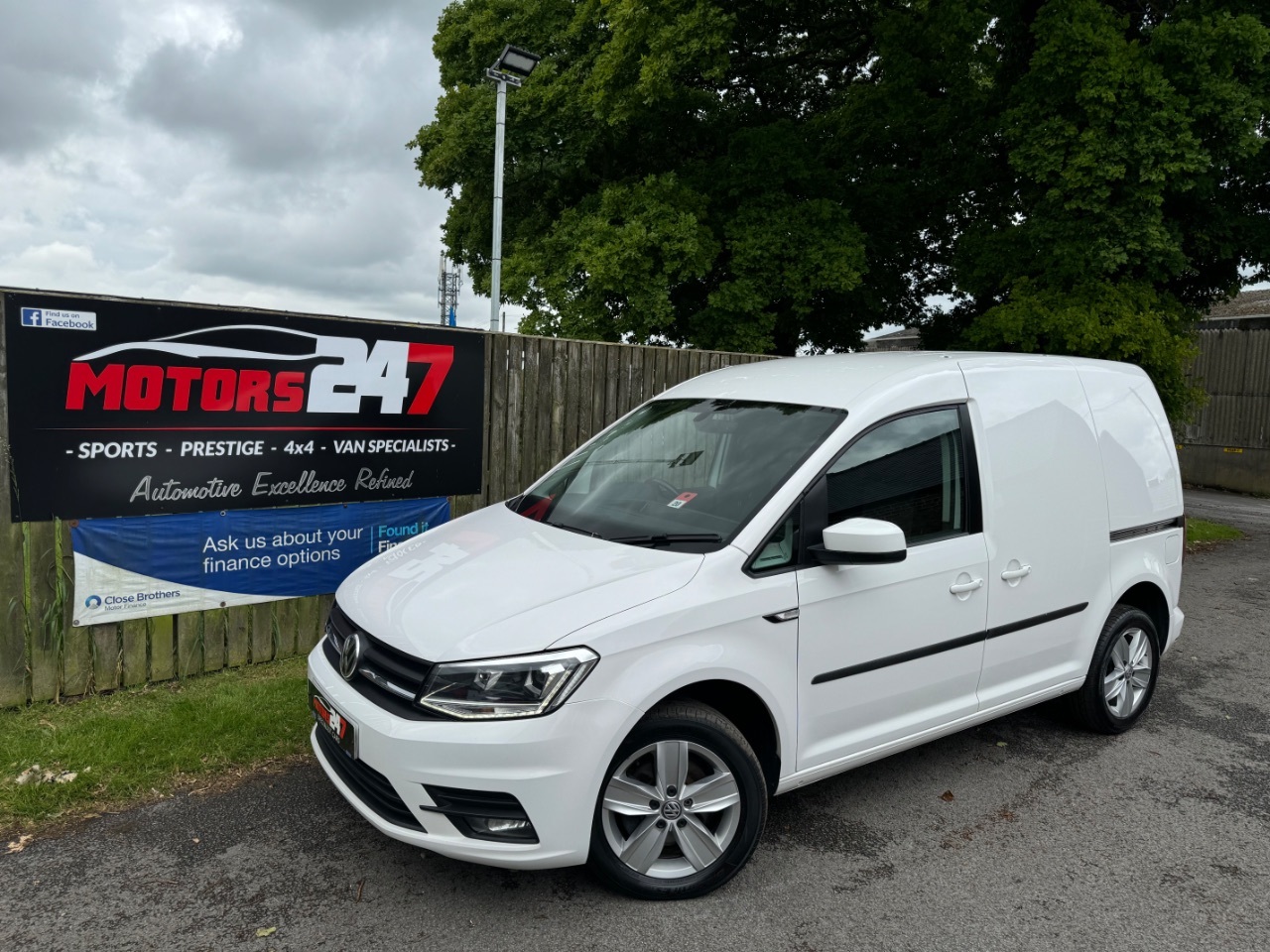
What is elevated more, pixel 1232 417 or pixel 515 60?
pixel 515 60

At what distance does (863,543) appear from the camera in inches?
130

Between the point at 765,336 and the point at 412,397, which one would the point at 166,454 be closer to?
the point at 412,397

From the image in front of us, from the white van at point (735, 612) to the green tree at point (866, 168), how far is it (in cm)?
801

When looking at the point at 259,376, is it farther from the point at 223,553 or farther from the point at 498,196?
the point at 498,196

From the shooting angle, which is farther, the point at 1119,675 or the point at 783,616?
the point at 1119,675

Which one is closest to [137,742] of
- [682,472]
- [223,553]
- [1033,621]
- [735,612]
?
[223,553]

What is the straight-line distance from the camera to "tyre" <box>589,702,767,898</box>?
3.08 m

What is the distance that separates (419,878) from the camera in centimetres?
335

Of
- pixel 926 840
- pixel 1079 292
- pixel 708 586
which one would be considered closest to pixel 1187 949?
pixel 926 840

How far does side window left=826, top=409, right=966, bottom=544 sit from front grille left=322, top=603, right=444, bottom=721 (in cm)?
169

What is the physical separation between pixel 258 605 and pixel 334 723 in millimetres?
2748

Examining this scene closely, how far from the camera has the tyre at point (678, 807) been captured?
308cm

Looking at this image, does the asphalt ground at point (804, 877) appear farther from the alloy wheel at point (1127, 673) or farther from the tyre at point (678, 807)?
the alloy wheel at point (1127, 673)

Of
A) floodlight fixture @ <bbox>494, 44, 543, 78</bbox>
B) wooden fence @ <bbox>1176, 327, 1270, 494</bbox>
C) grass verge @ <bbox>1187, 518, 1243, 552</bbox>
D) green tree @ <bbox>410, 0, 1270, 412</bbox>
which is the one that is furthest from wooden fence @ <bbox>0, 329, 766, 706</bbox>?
wooden fence @ <bbox>1176, 327, 1270, 494</bbox>
